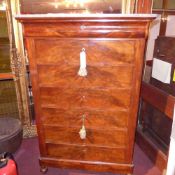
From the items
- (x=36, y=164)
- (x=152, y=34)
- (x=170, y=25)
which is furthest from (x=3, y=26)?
(x=170, y=25)

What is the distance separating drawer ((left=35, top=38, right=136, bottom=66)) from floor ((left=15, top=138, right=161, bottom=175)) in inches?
39.5

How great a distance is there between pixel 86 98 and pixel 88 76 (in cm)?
16

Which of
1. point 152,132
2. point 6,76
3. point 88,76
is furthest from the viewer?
point 6,76

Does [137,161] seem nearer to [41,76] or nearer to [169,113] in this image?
[169,113]

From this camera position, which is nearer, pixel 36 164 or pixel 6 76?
pixel 36 164

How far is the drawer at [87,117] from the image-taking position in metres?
1.37

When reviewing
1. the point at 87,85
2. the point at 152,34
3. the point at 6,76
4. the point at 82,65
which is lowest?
the point at 6,76

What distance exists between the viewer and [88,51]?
1.22 meters

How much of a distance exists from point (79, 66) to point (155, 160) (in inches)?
45.5

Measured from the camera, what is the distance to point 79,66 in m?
1.26

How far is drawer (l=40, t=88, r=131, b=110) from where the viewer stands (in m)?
1.31

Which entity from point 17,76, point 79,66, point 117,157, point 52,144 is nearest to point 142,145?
point 117,157

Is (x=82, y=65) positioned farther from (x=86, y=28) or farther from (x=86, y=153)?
(x=86, y=153)

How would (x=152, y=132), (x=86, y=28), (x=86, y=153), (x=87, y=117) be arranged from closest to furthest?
(x=86, y=28) < (x=87, y=117) < (x=86, y=153) < (x=152, y=132)
